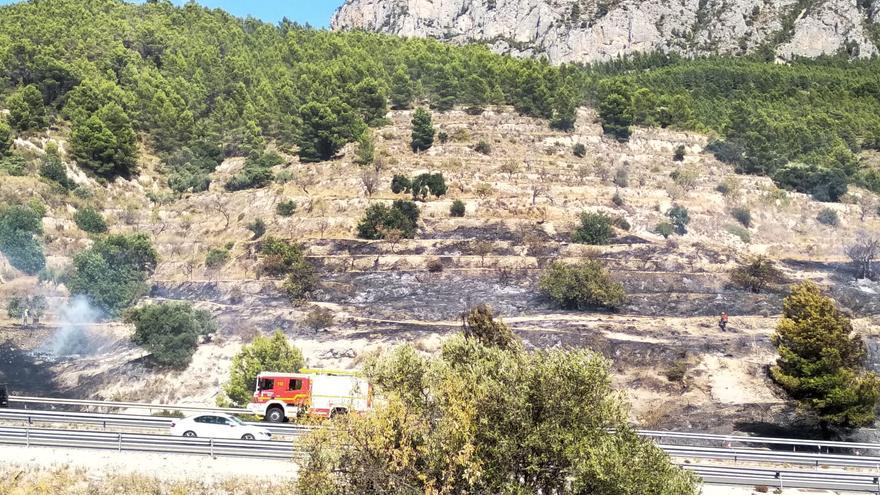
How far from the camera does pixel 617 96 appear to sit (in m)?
107

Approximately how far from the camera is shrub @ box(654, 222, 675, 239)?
81.1 m

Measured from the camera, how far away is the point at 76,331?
58.6 meters

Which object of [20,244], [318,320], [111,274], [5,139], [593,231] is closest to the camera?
[318,320]

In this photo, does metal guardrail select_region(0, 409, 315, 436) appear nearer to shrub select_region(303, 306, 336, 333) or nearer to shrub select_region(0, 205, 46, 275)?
shrub select_region(303, 306, 336, 333)

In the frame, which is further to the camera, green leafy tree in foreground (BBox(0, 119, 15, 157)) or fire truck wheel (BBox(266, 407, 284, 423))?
green leafy tree in foreground (BBox(0, 119, 15, 157))

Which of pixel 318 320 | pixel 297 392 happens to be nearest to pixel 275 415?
pixel 297 392

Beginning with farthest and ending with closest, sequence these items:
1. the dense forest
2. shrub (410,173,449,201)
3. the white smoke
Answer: the dense forest → shrub (410,173,449,201) → the white smoke

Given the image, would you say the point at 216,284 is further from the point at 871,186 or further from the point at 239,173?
the point at 871,186

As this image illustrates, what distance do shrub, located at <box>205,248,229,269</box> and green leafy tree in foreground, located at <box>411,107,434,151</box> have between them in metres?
32.1

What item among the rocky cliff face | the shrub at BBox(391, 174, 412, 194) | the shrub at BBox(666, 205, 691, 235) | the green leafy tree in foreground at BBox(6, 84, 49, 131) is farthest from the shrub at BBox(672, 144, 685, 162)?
the rocky cliff face

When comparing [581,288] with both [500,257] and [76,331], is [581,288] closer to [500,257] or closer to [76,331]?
[500,257]

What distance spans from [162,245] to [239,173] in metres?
17.8

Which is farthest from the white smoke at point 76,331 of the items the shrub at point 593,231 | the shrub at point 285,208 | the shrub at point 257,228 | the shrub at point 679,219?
the shrub at point 679,219

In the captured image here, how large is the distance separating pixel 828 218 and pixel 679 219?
1909cm
